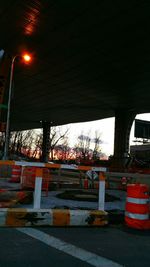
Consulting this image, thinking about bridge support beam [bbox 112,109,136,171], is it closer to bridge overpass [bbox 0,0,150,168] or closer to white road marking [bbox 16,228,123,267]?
bridge overpass [bbox 0,0,150,168]

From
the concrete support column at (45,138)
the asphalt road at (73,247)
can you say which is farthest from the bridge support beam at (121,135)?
the asphalt road at (73,247)

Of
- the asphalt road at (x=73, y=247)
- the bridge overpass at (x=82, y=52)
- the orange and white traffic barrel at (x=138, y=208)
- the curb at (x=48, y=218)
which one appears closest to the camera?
the asphalt road at (x=73, y=247)

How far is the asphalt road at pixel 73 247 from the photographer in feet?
17.9

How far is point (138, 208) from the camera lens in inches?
325

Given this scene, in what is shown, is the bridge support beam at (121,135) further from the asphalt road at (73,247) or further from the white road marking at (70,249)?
the white road marking at (70,249)

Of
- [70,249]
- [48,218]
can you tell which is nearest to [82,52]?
[48,218]

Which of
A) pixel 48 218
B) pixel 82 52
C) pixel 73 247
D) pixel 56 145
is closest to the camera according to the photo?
pixel 73 247

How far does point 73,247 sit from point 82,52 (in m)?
17.2

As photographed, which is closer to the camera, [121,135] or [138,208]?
[138,208]

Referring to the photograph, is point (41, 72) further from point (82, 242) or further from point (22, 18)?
point (82, 242)

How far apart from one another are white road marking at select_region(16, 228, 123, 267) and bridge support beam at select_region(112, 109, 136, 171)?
106ft

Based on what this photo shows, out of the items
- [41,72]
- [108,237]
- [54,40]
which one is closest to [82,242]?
[108,237]

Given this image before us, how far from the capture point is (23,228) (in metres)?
7.77

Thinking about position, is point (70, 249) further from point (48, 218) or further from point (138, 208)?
point (138, 208)
